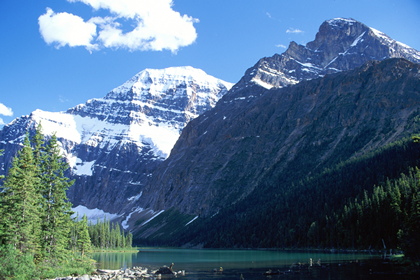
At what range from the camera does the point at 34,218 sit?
4853 centimetres

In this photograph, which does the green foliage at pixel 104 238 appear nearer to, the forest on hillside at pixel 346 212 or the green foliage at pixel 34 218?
the forest on hillside at pixel 346 212

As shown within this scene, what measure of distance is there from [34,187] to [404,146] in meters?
126

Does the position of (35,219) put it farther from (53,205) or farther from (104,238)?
(104,238)

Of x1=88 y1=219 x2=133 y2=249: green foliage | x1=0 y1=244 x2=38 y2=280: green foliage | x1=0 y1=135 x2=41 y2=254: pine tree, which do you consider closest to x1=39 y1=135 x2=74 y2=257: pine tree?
x1=0 y1=135 x2=41 y2=254: pine tree

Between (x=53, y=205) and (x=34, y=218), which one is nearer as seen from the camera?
(x=34, y=218)

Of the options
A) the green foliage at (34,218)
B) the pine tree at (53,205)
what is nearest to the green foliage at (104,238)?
the green foliage at (34,218)

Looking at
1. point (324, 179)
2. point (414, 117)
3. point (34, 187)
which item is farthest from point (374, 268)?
point (414, 117)

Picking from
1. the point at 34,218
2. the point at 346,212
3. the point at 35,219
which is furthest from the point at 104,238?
the point at 34,218

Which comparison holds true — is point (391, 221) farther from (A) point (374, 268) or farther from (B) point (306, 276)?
(B) point (306, 276)

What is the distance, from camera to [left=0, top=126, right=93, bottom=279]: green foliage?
44.8 meters

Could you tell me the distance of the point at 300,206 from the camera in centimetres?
15412

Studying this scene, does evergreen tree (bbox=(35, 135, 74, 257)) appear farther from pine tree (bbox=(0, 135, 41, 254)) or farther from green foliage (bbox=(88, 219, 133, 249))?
green foliage (bbox=(88, 219, 133, 249))

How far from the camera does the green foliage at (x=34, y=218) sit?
147 ft

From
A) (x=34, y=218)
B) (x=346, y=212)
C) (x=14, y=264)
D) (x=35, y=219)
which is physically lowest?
(x=14, y=264)
